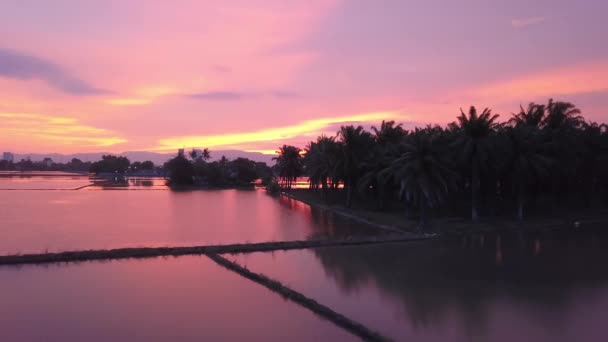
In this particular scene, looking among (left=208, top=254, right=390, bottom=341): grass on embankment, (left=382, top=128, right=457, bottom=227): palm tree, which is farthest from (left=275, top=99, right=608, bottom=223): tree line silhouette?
(left=208, top=254, right=390, bottom=341): grass on embankment

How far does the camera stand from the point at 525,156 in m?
23.2

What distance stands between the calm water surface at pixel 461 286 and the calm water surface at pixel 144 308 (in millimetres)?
1199


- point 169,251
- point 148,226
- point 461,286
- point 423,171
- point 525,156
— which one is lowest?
point 461,286

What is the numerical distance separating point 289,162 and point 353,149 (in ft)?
58.1

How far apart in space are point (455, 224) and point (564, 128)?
9.81 metres

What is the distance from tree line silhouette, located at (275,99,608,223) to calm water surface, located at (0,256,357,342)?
459 inches

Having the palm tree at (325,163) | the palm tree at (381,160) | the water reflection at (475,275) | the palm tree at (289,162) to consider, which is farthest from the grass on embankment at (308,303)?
the palm tree at (289,162)

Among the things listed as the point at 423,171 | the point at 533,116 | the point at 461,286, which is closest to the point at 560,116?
the point at 533,116

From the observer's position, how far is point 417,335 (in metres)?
8.02

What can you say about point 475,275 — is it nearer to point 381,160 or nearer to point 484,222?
point 484,222

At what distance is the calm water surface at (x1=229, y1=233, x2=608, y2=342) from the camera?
851cm

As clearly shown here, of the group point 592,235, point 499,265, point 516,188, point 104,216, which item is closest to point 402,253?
point 499,265

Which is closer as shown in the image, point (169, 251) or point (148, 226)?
point (169, 251)

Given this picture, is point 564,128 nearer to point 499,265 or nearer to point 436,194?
point 436,194
